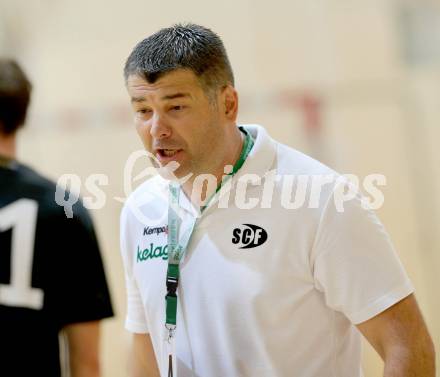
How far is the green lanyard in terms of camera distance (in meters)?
2.09

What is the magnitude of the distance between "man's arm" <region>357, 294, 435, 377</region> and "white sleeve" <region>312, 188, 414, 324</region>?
3 centimetres

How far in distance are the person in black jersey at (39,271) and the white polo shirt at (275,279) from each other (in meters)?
0.19

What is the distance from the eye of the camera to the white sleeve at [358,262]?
6.31 ft

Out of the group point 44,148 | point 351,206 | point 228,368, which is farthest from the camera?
point 44,148

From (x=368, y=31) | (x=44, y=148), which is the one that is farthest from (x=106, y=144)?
(x=368, y=31)

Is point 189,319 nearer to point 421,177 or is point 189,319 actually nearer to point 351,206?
point 351,206

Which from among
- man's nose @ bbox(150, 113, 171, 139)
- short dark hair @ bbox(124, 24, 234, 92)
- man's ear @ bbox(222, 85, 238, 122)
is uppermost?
short dark hair @ bbox(124, 24, 234, 92)

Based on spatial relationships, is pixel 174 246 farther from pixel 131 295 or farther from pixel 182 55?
pixel 182 55

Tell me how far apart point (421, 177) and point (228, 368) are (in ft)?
16.0

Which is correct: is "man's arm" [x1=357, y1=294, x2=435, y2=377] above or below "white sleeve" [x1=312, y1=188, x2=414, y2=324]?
below

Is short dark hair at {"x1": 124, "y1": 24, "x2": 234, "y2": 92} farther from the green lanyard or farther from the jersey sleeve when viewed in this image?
the jersey sleeve

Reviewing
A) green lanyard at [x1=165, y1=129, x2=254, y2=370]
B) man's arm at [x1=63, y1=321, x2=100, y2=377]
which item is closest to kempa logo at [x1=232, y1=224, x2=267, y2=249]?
green lanyard at [x1=165, y1=129, x2=254, y2=370]

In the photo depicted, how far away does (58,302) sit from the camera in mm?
2104

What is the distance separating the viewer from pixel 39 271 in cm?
207
